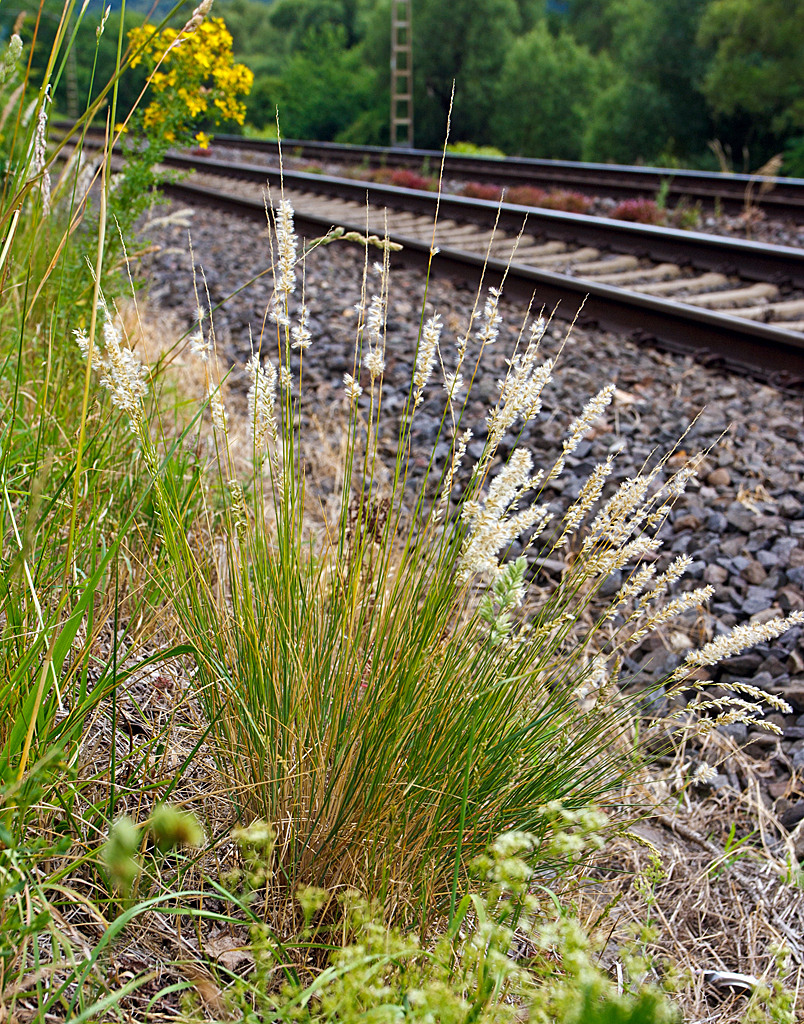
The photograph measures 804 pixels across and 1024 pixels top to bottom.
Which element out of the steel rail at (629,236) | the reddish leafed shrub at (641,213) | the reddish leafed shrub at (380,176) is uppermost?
the reddish leafed shrub at (380,176)

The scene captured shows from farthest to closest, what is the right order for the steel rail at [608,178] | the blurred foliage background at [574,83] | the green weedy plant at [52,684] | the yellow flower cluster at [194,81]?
1. the blurred foliage background at [574,83]
2. the steel rail at [608,178]
3. the yellow flower cluster at [194,81]
4. the green weedy plant at [52,684]

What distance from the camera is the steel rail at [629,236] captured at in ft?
20.2

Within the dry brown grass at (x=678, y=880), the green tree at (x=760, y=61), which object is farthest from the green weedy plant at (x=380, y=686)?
the green tree at (x=760, y=61)

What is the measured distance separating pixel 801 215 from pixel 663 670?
830 cm

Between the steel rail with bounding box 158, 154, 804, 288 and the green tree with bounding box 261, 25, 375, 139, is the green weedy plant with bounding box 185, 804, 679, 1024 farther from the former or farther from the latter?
the green tree with bounding box 261, 25, 375, 139

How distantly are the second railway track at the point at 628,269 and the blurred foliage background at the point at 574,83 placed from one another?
34.5ft

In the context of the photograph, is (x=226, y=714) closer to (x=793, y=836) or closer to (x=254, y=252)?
(x=793, y=836)

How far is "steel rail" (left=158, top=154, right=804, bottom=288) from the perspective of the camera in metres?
6.14

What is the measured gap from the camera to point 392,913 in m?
1.31

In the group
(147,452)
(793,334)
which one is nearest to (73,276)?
(147,452)

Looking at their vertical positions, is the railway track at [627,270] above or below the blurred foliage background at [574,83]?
below

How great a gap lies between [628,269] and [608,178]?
6905 mm

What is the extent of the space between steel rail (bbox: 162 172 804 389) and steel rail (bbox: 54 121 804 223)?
15.9 ft

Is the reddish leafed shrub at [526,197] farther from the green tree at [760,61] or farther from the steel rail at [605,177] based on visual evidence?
the green tree at [760,61]
